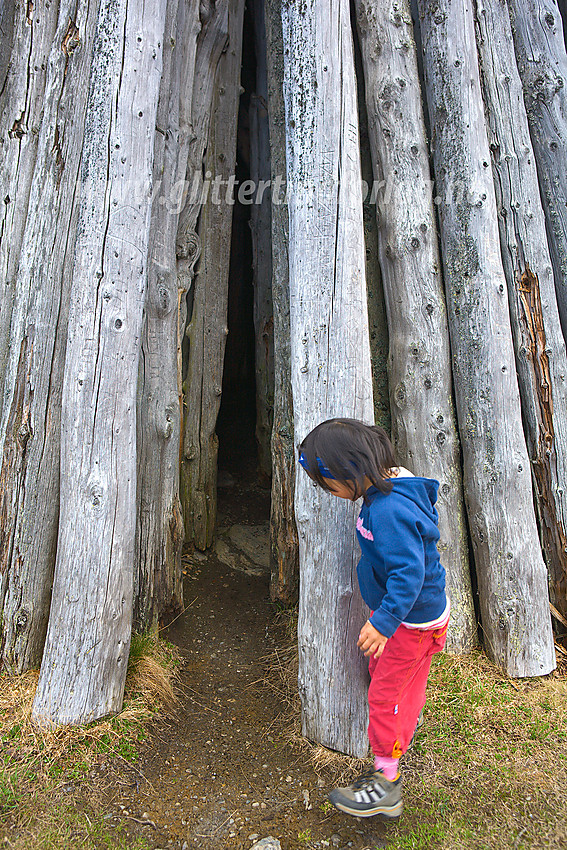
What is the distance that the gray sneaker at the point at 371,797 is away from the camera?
6.82 ft

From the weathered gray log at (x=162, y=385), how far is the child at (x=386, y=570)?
4.30 feet

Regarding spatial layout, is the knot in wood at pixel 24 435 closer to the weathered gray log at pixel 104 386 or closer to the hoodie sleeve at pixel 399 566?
the weathered gray log at pixel 104 386

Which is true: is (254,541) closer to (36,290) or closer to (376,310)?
(376,310)

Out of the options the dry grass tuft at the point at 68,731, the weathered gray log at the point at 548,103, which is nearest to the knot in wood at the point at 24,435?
the dry grass tuft at the point at 68,731

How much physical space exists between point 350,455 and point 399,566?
0.44 meters

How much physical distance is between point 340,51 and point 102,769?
3.50 meters

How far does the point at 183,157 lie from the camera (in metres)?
3.55

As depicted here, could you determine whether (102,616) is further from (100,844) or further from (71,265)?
(71,265)

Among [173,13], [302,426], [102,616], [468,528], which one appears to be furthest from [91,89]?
[468,528]

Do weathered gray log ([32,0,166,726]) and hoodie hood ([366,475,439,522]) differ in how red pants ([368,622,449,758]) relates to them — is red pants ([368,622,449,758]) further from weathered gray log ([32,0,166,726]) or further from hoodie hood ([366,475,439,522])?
weathered gray log ([32,0,166,726])

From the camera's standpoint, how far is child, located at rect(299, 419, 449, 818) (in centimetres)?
208

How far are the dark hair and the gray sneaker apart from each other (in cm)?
109

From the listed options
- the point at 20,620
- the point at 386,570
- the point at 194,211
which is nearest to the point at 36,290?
the point at 194,211

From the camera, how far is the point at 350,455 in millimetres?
2105
